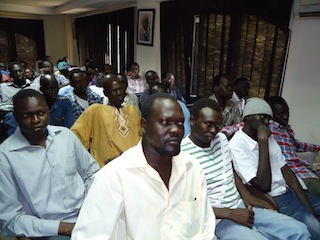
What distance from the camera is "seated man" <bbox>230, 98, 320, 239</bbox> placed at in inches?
65.5

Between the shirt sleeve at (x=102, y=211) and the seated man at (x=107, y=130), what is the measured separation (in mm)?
1007

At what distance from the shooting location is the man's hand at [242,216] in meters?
1.41

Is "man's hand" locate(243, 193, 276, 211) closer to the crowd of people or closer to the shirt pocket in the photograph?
the crowd of people

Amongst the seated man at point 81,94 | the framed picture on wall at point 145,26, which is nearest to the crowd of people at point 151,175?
the seated man at point 81,94

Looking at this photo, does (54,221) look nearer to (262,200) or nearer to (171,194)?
(171,194)

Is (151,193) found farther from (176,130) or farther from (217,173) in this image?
(217,173)

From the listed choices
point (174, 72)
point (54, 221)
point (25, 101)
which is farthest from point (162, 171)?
point (174, 72)

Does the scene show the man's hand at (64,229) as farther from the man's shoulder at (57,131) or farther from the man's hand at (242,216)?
the man's hand at (242,216)

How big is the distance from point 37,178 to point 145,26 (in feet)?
14.5

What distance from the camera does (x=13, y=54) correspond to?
8.81 m

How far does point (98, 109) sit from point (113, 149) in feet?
1.04

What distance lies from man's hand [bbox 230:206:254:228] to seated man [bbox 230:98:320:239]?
0.29 meters

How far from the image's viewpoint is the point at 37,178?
1.31 metres

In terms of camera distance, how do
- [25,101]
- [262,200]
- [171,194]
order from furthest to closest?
[262,200], [25,101], [171,194]
